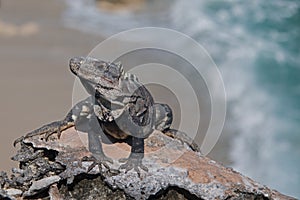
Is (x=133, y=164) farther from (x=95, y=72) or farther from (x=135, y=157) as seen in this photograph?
(x=95, y=72)

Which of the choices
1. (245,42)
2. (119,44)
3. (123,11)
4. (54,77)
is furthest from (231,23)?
(54,77)

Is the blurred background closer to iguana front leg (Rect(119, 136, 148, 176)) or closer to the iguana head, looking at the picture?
A: iguana front leg (Rect(119, 136, 148, 176))

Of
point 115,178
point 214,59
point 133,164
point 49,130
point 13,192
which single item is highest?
point 214,59

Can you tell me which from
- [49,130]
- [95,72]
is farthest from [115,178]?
[49,130]

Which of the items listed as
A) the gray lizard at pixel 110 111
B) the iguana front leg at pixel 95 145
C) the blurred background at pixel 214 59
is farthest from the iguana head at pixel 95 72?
the blurred background at pixel 214 59

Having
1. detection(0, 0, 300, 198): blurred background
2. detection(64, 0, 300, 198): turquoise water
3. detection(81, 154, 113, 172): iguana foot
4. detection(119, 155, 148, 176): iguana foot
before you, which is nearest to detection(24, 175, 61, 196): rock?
detection(81, 154, 113, 172): iguana foot

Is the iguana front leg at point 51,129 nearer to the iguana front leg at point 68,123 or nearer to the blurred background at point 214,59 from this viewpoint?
the iguana front leg at point 68,123
